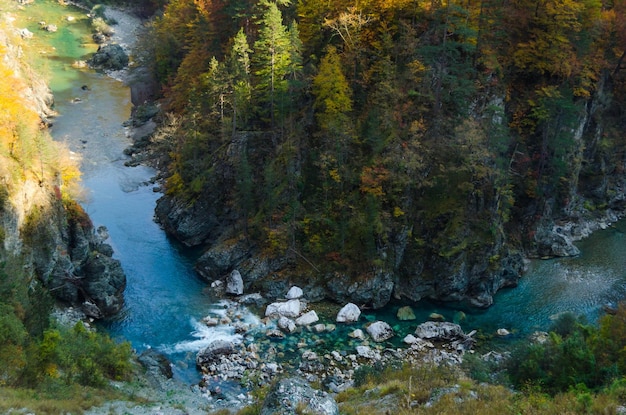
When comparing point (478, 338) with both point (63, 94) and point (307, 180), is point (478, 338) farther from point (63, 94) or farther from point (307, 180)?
point (63, 94)

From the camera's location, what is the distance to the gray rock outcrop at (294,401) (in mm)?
18392

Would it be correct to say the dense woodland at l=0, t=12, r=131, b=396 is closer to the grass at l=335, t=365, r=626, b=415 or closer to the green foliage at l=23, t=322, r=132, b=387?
the green foliage at l=23, t=322, r=132, b=387

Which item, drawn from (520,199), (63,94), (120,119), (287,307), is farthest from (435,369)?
(63,94)

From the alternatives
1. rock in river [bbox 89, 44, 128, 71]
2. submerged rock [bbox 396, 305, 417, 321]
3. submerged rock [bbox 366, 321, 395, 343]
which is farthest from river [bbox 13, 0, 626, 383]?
rock in river [bbox 89, 44, 128, 71]

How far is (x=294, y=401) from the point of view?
18672 millimetres

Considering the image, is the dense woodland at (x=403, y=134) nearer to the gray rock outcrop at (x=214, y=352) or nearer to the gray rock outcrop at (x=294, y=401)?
Answer: the gray rock outcrop at (x=214, y=352)

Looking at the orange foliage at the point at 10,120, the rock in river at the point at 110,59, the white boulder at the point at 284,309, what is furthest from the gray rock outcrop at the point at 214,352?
the rock in river at the point at 110,59

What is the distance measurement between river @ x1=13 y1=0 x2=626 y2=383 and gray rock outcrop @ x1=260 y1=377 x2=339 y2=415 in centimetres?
1614

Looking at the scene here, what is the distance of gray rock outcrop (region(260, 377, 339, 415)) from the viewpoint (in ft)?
60.3

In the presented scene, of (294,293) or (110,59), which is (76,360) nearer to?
(294,293)

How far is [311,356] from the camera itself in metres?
35.4

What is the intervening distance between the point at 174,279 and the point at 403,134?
2321cm

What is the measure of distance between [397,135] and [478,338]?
17.6 metres

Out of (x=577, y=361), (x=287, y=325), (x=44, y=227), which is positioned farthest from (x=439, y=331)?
(x=44, y=227)
